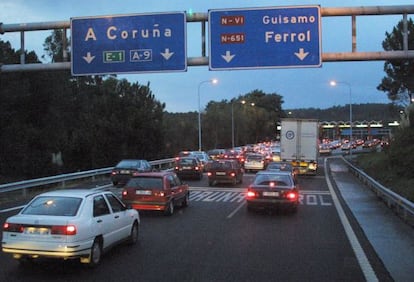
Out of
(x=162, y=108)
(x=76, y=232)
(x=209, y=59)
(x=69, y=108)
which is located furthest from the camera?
(x=162, y=108)

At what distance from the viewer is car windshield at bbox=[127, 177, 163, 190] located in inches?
723

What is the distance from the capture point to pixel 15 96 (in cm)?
3941

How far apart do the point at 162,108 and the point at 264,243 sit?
184 ft

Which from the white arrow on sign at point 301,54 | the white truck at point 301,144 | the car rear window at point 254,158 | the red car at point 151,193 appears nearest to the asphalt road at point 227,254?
the red car at point 151,193

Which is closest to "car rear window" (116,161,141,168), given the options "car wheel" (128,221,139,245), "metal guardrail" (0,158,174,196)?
"metal guardrail" (0,158,174,196)

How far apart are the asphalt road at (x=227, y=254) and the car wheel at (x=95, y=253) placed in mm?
116

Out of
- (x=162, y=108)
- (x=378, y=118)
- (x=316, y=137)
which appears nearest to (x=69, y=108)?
(x=162, y=108)

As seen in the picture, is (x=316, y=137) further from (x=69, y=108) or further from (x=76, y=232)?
(x=76, y=232)

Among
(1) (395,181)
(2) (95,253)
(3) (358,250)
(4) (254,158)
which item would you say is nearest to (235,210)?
(3) (358,250)

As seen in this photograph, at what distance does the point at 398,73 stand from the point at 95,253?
63.5 metres

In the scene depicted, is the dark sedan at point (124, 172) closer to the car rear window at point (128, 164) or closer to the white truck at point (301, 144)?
the car rear window at point (128, 164)

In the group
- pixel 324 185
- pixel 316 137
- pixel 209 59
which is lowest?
pixel 324 185

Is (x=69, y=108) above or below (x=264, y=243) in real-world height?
above

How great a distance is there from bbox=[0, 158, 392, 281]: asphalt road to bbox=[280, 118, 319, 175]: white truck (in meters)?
23.5
